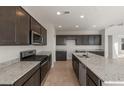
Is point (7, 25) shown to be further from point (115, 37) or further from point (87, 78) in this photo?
point (115, 37)

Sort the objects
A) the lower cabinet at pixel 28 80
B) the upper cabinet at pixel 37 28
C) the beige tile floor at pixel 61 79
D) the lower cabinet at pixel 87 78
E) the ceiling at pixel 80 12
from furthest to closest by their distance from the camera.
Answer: the beige tile floor at pixel 61 79
the ceiling at pixel 80 12
the upper cabinet at pixel 37 28
the lower cabinet at pixel 87 78
the lower cabinet at pixel 28 80

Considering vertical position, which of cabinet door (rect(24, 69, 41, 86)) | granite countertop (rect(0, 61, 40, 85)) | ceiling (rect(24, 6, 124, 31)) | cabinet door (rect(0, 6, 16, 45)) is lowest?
cabinet door (rect(24, 69, 41, 86))

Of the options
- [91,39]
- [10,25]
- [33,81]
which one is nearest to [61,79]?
[33,81]

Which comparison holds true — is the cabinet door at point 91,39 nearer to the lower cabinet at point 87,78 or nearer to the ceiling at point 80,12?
the ceiling at point 80,12

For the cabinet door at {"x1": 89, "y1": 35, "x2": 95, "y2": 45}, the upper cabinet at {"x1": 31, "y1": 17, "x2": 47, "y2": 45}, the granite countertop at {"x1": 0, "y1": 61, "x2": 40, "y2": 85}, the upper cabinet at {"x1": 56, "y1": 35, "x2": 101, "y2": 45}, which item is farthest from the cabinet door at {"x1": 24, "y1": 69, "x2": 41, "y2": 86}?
the cabinet door at {"x1": 89, "y1": 35, "x2": 95, "y2": 45}

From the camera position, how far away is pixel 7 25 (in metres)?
2.07

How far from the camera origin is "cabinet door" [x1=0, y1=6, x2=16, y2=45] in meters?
1.97

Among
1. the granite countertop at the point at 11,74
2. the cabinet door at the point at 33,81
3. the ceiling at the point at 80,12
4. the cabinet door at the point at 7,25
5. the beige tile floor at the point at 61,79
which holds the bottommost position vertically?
the beige tile floor at the point at 61,79

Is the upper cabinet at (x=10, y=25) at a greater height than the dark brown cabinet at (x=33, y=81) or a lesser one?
greater

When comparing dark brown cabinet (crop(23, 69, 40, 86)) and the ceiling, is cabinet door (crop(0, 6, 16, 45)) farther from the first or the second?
the ceiling

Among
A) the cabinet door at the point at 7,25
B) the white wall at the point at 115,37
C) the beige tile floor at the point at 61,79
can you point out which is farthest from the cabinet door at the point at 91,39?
the cabinet door at the point at 7,25

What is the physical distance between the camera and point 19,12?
8.27 feet

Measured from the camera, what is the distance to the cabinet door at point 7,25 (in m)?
1.97
